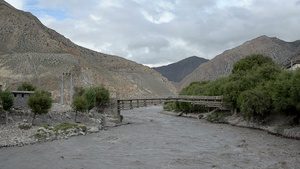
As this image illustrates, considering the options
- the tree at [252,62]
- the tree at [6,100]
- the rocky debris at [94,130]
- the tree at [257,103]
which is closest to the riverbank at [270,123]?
the tree at [257,103]

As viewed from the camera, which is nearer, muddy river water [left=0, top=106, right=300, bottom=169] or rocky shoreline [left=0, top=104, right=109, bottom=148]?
muddy river water [left=0, top=106, right=300, bottom=169]

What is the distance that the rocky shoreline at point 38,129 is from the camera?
2980 centimetres

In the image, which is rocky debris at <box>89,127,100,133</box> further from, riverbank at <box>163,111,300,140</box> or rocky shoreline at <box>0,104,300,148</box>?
riverbank at <box>163,111,300,140</box>

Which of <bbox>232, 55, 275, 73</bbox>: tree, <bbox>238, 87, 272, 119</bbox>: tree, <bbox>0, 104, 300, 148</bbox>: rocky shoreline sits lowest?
<bbox>0, 104, 300, 148</bbox>: rocky shoreline

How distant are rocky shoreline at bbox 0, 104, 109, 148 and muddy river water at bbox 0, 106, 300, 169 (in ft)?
5.88

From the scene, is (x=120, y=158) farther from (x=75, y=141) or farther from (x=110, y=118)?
(x=110, y=118)

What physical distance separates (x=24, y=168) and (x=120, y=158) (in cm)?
733

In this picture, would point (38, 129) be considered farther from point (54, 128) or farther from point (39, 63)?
point (39, 63)

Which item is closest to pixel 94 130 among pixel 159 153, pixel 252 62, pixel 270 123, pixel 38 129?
pixel 38 129

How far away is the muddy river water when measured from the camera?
69.1 ft

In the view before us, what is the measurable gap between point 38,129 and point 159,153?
16722mm

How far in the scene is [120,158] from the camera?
2341 cm

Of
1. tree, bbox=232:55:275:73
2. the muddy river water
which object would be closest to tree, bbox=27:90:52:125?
the muddy river water

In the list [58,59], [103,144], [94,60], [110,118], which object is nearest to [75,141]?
[103,144]
